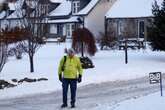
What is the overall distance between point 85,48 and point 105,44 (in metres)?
11.3

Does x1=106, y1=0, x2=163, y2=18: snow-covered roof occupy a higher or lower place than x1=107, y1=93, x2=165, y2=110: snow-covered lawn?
higher

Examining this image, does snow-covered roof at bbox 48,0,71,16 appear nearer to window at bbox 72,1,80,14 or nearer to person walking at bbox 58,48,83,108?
window at bbox 72,1,80,14

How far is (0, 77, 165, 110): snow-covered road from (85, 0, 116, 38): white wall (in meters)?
42.4

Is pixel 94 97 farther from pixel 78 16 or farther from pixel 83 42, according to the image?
pixel 78 16

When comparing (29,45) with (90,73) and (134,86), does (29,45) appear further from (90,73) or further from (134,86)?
(134,86)

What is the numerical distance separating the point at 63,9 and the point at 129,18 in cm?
1359

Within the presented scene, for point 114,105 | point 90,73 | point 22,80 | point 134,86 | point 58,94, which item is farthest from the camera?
point 90,73

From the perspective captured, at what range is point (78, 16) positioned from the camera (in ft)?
217

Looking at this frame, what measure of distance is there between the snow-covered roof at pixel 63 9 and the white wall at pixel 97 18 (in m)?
3.62

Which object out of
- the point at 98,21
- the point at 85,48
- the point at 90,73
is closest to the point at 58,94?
the point at 90,73

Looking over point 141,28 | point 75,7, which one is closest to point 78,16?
point 75,7

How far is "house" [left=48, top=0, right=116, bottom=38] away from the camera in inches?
2579

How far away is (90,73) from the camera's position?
25.3 meters

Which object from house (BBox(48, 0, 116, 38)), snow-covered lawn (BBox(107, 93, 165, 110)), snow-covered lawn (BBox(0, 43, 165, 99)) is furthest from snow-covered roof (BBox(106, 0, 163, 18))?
snow-covered lawn (BBox(107, 93, 165, 110))
